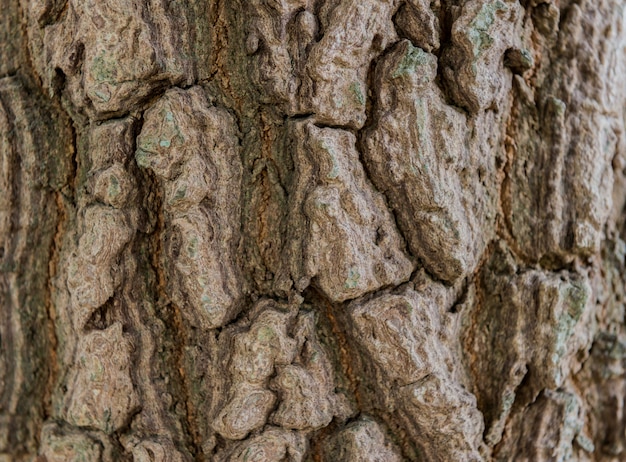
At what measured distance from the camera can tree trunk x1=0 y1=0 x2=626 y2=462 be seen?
3.04 ft

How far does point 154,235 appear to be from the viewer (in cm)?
100

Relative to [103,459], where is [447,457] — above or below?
above

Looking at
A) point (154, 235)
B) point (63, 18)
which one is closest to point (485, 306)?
point (154, 235)

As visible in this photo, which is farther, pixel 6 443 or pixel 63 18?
pixel 6 443

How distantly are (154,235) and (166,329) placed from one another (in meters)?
0.17

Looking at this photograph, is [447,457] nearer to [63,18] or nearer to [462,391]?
[462,391]

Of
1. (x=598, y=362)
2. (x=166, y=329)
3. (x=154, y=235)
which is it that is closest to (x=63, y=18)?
(x=154, y=235)

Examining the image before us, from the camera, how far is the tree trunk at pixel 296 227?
93cm

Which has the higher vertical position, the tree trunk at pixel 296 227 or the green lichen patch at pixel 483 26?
the green lichen patch at pixel 483 26

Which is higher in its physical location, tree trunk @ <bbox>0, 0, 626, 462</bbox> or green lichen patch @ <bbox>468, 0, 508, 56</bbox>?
green lichen patch @ <bbox>468, 0, 508, 56</bbox>

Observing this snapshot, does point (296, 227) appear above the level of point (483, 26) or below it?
below

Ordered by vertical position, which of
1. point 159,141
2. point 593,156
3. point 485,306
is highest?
point 593,156

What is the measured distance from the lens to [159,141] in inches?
36.3

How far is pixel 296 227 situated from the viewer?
3.08 feet
